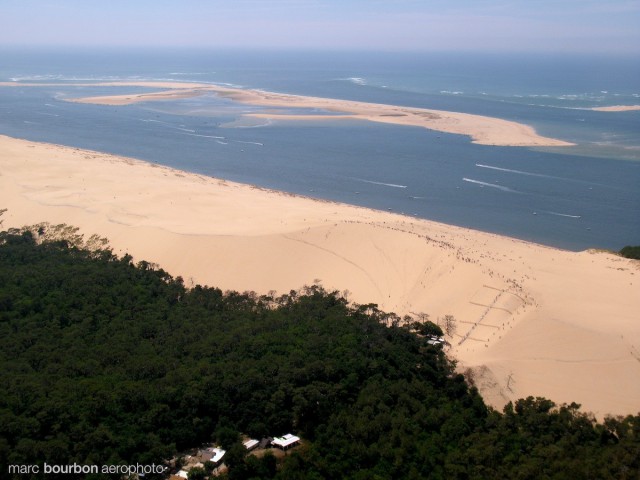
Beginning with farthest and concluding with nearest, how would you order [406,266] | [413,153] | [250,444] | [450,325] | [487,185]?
1. [413,153]
2. [487,185]
3. [406,266]
4. [450,325]
5. [250,444]

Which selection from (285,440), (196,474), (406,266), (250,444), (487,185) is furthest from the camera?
(487,185)

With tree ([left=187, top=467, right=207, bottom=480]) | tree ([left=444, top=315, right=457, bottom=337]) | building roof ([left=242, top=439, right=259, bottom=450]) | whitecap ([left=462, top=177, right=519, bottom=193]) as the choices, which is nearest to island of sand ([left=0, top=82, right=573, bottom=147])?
whitecap ([left=462, top=177, right=519, bottom=193])

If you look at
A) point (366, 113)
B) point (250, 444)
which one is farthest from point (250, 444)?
point (366, 113)

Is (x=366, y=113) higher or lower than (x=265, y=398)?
higher

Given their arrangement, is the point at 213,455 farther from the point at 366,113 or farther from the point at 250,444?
the point at 366,113

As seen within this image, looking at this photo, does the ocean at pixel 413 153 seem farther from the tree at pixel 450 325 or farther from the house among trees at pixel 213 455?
the house among trees at pixel 213 455

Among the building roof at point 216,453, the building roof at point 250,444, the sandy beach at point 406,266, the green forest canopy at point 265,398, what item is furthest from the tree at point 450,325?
the building roof at point 216,453

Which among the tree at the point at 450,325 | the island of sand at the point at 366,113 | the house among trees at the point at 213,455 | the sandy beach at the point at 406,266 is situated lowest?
the house among trees at the point at 213,455

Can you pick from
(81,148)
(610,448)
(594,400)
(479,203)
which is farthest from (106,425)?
(81,148)
